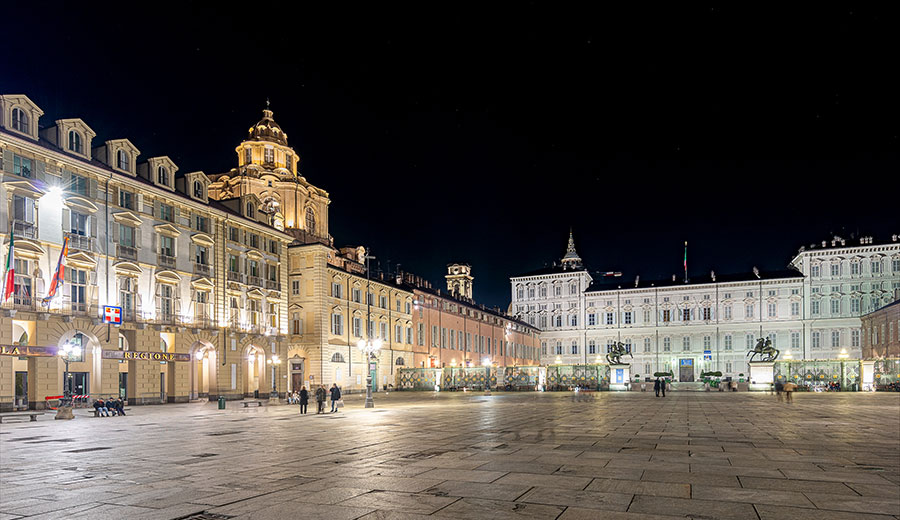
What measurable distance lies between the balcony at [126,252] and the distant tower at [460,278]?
378 feet

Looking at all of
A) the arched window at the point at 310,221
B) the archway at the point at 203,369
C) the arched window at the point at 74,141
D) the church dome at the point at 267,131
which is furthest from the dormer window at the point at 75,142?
the arched window at the point at 310,221

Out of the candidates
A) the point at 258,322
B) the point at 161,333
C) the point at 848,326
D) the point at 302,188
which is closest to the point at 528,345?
the point at 848,326

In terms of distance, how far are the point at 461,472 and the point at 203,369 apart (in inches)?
1838

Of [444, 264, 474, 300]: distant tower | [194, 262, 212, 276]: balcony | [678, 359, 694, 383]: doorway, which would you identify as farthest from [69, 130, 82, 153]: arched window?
[444, 264, 474, 300]: distant tower

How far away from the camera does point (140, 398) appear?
1845 inches

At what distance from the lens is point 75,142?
144 ft

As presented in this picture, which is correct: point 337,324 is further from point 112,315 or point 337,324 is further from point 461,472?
point 461,472

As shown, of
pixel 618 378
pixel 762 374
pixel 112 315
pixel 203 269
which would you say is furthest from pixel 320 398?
pixel 762 374

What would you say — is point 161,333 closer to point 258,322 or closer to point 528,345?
point 258,322

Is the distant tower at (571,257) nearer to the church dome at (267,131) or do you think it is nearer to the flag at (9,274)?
the church dome at (267,131)

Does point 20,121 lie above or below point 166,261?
above

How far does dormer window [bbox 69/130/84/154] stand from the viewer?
43450 millimetres

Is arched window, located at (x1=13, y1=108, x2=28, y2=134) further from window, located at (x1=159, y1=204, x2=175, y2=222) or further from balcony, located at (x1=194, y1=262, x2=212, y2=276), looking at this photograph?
balcony, located at (x1=194, y1=262, x2=212, y2=276)

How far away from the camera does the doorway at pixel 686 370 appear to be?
119625 millimetres
